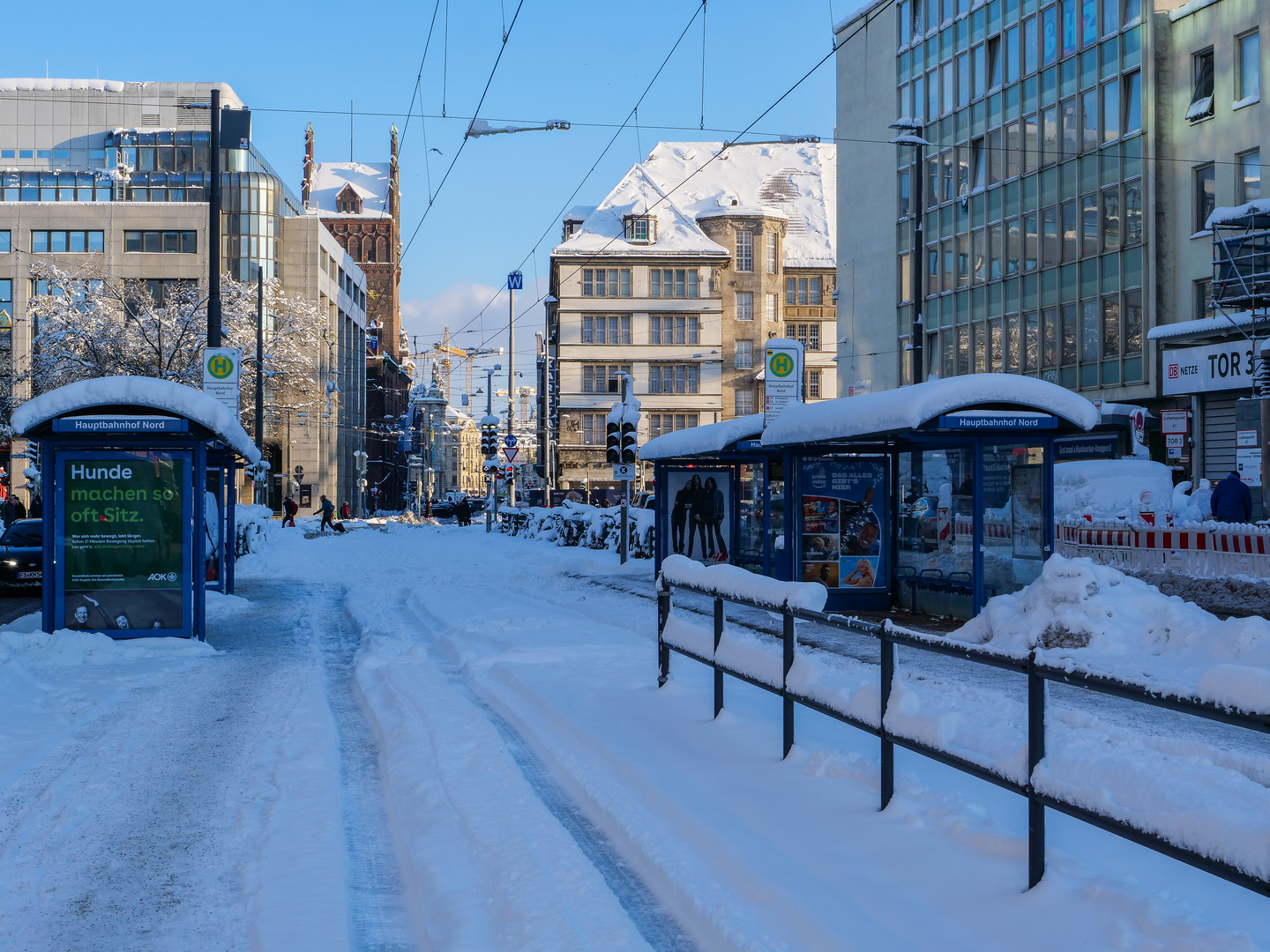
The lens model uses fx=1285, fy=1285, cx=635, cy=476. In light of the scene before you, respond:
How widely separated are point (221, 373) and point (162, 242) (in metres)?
64.1

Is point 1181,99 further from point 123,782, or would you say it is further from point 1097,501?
point 123,782

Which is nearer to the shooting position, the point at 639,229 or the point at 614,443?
the point at 614,443

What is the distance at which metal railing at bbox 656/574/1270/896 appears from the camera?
3.57m

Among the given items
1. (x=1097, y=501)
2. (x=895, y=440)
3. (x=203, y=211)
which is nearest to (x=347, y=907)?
(x=895, y=440)

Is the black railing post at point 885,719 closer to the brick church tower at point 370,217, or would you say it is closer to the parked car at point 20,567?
the parked car at point 20,567

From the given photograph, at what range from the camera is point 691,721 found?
817 centimetres

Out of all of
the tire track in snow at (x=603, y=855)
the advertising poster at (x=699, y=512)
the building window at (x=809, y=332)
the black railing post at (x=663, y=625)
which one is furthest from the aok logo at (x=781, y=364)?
the building window at (x=809, y=332)

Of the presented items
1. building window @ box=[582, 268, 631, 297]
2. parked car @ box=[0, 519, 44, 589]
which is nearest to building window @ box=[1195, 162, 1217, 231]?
parked car @ box=[0, 519, 44, 589]

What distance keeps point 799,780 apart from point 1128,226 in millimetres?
35247

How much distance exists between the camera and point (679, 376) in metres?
81.2

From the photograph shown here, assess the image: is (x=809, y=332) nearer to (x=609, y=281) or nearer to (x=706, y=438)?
(x=609, y=281)

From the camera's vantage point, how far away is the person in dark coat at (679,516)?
22859 mm

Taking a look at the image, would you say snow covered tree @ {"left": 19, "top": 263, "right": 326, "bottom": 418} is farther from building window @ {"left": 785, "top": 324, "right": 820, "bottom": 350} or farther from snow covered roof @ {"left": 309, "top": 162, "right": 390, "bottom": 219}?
snow covered roof @ {"left": 309, "top": 162, "right": 390, "bottom": 219}

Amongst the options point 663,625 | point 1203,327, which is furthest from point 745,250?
point 663,625
